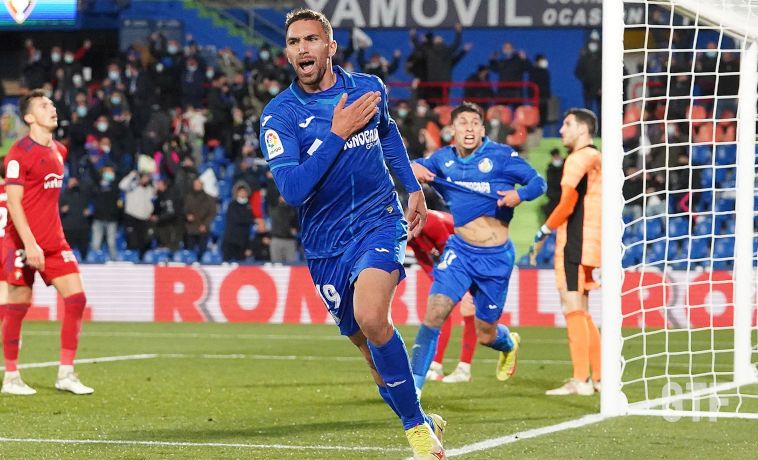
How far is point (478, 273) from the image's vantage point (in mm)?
9594

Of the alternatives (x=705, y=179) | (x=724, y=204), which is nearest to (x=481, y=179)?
(x=724, y=204)

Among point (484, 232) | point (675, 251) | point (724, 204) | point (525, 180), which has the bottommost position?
point (675, 251)

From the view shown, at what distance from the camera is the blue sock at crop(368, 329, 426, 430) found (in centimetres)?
595

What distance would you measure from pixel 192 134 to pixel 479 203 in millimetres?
15771

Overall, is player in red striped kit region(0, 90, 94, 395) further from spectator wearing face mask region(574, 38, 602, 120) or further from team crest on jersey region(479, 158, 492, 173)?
spectator wearing face mask region(574, 38, 602, 120)

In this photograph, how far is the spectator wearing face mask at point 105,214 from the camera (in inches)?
877

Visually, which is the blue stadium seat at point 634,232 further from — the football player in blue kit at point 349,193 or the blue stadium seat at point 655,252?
the football player in blue kit at point 349,193

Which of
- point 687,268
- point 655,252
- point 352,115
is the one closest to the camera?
Result: point 352,115

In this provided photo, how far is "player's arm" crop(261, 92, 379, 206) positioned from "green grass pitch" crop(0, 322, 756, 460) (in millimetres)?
1567

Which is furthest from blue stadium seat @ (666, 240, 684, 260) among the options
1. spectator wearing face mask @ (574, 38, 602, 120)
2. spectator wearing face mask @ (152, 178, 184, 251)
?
spectator wearing face mask @ (152, 178, 184, 251)

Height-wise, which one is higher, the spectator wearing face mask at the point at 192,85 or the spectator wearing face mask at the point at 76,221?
the spectator wearing face mask at the point at 192,85

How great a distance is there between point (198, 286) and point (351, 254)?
13.1 m

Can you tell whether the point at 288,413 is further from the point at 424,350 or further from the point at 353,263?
the point at 353,263

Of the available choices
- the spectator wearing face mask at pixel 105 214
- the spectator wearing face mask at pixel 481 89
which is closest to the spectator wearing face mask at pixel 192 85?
the spectator wearing face mask at pixel 105 214
